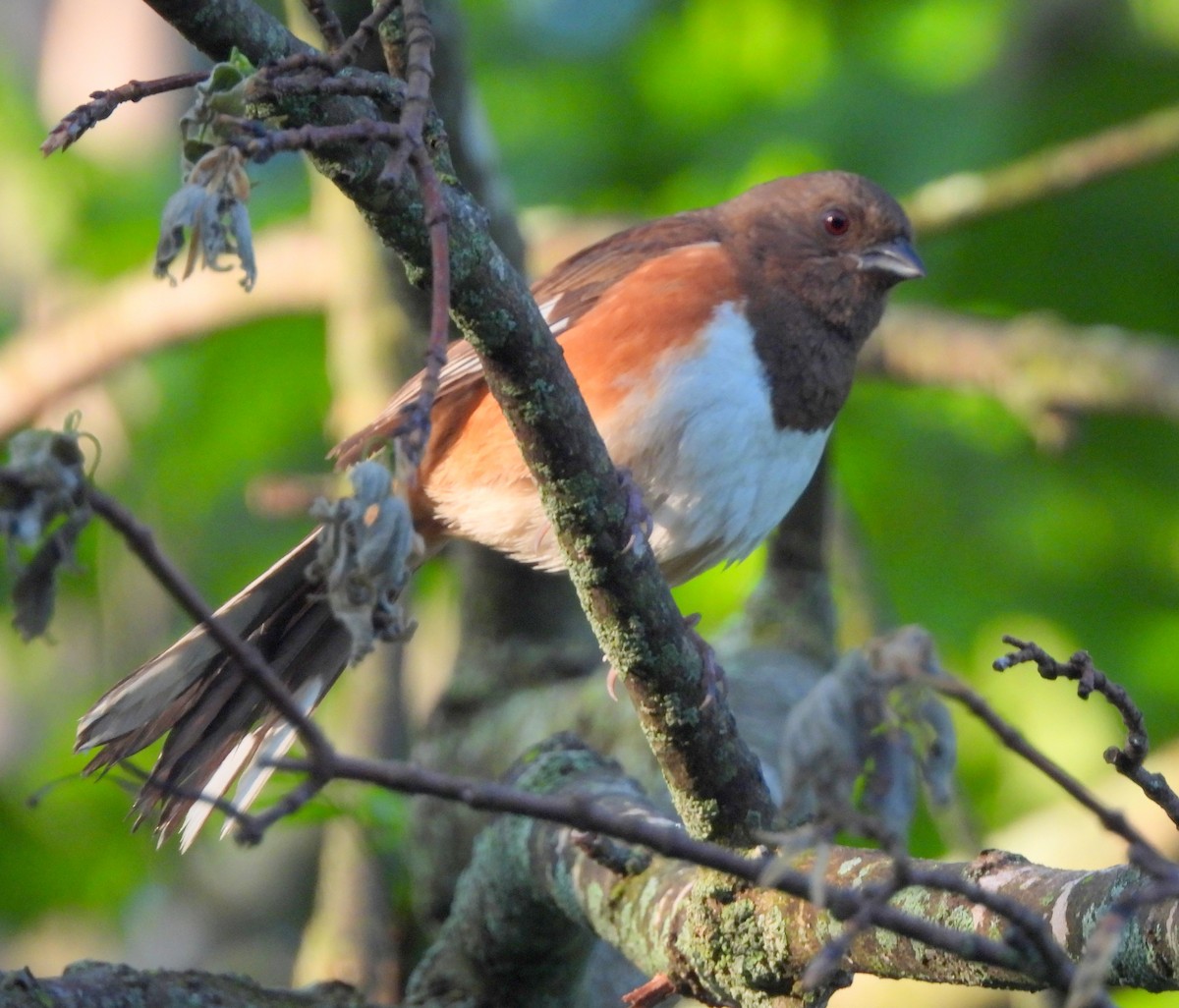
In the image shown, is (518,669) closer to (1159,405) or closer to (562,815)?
(1159,405)

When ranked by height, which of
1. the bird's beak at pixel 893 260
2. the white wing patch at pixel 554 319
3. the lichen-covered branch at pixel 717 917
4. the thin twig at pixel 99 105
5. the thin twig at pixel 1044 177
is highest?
the thin twig at pixel 99 105

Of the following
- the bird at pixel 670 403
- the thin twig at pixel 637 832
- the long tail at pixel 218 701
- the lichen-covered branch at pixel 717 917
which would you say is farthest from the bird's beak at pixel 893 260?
the thin twig at pixel 637 832

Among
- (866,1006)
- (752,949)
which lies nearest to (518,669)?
(866,1006)

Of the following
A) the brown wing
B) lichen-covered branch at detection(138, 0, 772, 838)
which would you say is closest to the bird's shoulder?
the brown wing

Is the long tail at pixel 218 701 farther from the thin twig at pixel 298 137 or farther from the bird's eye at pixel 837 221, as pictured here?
the bird's eye at pixel 837 221

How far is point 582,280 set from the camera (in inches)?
125

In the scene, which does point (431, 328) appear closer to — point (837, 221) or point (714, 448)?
point (714, 448)

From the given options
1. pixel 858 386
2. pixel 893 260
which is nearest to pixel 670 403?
pixel 893 260

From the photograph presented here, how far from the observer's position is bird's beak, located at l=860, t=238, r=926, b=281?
10.6 ft

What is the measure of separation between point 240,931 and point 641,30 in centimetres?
352

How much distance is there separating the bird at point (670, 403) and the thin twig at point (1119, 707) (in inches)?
48.8

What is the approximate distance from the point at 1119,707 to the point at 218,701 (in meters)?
1.55

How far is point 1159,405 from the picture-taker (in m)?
3.91

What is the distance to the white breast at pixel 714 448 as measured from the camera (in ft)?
9.39
